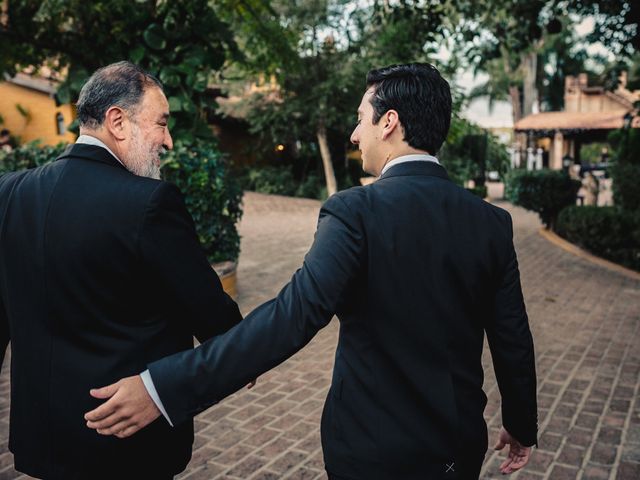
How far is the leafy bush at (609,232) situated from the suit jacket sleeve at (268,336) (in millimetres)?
9681

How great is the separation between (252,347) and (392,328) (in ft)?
1.42

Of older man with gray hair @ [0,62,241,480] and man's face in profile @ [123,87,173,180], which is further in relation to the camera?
man's face in profile @ [123,87,173,180]

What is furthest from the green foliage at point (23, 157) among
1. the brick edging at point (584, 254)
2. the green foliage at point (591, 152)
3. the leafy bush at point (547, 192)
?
the green foliage at point (591, 152)

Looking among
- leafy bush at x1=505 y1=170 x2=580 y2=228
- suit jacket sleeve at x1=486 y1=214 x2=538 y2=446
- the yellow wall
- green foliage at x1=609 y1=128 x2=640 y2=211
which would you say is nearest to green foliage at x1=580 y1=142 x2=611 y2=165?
leafy bush at x1=505 y1=170 x2=580 y2=228

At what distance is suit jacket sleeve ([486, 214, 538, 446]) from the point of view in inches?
79.9

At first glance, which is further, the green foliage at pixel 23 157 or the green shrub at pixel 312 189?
the green shrub at pixel 312 189

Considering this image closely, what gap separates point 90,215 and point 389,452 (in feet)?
3.79

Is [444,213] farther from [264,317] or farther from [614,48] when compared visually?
[614,48]

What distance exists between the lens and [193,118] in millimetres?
7680

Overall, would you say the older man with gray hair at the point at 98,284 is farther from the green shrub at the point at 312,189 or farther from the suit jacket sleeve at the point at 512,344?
the green shrub at the point at 312,189

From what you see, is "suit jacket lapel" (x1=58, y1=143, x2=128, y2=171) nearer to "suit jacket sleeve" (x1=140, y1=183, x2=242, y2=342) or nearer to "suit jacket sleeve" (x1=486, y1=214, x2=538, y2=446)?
"suit jacket sleeve" (x1=140, y1=183, x2=242, y2=342)

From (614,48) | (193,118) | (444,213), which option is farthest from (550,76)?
(444,213)

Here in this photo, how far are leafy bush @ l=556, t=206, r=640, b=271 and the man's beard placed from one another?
31.7 feet

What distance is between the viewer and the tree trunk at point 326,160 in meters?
23.6
